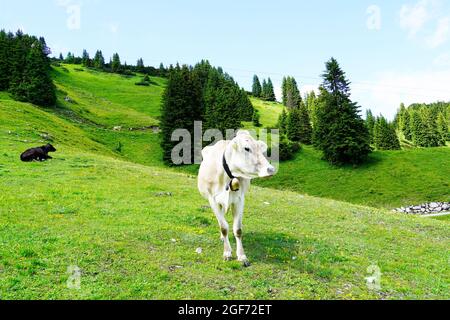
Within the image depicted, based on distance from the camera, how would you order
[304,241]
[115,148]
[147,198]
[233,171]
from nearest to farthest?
[233,171] → [304,241] → [147,198] → [115,148]

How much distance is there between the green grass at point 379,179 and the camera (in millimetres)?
53938

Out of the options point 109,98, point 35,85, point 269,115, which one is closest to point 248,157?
point 35,85

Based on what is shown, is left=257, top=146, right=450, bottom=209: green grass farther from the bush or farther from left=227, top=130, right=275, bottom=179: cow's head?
left=227, top=130, right=275, bottom=179: cow's head

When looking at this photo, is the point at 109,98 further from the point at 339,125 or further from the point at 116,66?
the point at 339,125

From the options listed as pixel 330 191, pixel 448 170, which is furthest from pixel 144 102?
pixel 448 170

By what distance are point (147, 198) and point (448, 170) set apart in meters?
56.9

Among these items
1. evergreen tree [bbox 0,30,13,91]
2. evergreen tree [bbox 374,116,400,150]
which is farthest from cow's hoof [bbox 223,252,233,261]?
evergreen tree [bbox 374,116,400,150]

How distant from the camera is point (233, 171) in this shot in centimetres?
945

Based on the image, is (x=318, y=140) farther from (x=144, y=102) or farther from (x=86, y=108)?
(x=144, y=102)

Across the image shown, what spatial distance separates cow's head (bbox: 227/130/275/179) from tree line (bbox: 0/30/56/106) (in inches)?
3148

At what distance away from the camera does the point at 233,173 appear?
9492 millimetres

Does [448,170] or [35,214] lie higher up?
[35,214]

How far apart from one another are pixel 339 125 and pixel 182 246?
185 feet

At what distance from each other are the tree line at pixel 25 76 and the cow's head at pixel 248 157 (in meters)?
80.0
